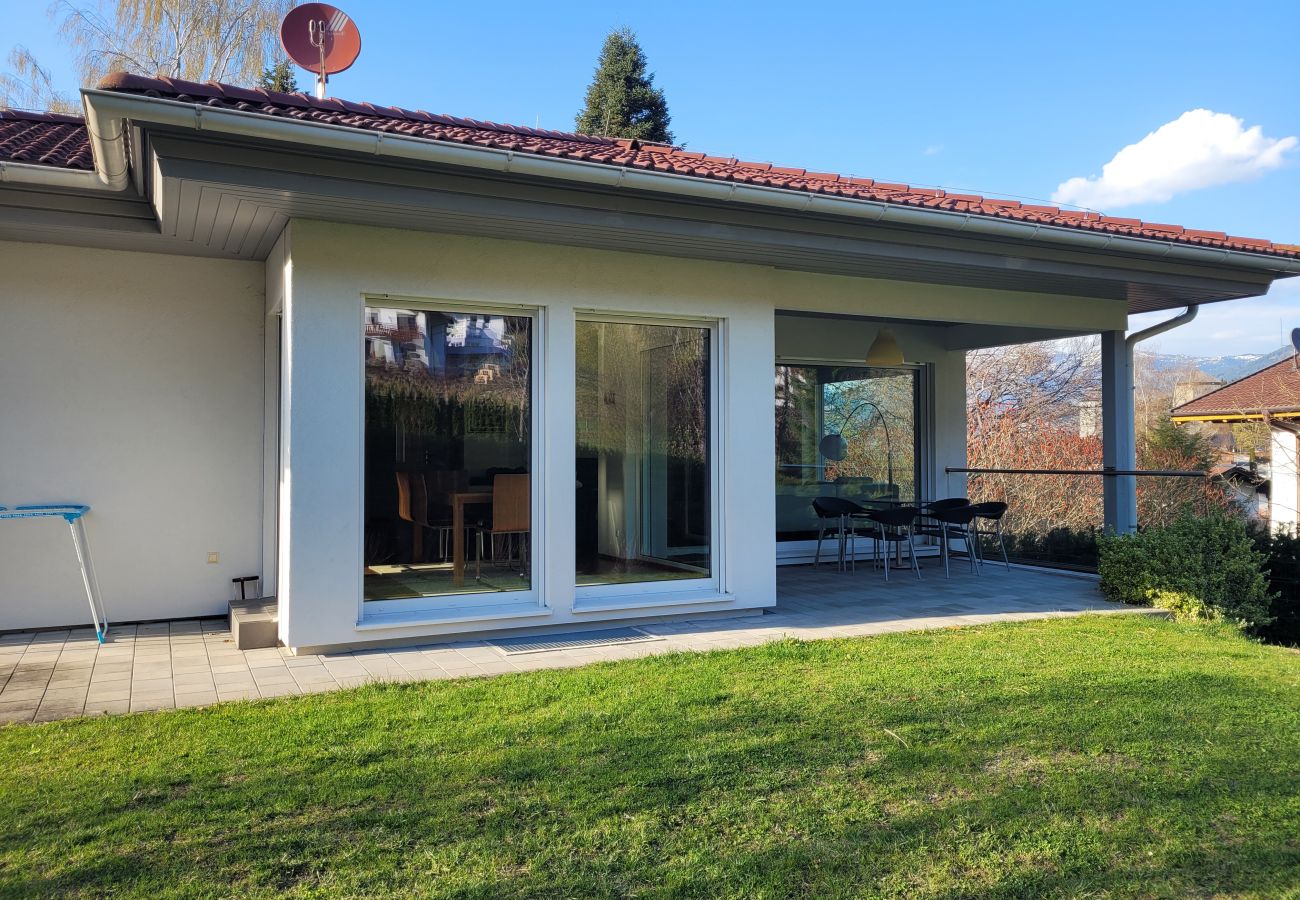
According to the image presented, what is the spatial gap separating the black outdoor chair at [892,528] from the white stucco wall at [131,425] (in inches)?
211

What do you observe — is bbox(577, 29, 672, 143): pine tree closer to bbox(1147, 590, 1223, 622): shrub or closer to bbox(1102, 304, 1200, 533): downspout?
bbox(1102, 304, 1200, 533): downspout

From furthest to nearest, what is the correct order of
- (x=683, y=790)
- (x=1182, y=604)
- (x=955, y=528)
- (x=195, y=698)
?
(x=955, y=528)
(x=1182, y=604)
(x=195, y=698)
(x=683, y=790)

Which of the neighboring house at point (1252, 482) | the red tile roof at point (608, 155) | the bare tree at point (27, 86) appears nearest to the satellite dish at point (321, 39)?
the red tile roof at point (608, 155)

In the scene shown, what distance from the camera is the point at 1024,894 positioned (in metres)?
2.73

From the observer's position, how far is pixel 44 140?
A: 6234 mm

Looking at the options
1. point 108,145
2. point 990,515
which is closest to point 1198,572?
point 990,515

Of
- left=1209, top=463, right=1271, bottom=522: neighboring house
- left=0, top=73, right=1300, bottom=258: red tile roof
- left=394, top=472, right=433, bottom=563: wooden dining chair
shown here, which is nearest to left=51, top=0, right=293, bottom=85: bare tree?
left=0, top=73, right=1300, bottom=258: red tile roof

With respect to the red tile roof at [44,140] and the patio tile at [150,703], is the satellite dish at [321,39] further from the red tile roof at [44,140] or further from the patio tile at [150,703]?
the patio tile at [150,703]

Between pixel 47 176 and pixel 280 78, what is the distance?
55.1 ft

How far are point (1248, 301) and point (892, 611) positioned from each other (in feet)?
16.3

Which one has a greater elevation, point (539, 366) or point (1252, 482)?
point (539, 366)

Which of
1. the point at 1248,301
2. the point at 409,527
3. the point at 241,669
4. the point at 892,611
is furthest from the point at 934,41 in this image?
the point at 241,669

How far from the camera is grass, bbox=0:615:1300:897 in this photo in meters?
2.80

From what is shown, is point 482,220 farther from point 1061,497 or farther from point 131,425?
point 1061,497
